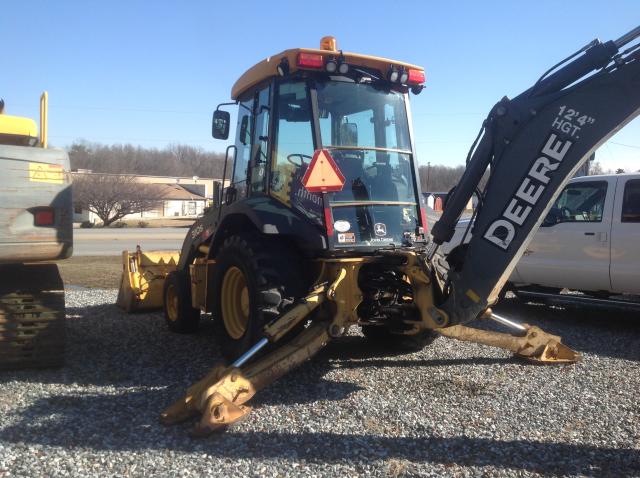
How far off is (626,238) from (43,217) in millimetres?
6630

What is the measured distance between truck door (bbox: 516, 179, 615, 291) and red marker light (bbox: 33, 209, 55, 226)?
636cm

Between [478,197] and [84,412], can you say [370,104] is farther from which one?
[84,412]

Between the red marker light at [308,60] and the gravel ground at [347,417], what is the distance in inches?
108

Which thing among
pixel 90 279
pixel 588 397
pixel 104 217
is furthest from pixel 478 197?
pixel 104 217

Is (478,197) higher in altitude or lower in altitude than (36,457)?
higher

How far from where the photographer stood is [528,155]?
4.66 metres

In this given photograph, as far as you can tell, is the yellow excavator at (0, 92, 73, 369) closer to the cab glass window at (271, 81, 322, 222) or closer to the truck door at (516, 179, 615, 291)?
the cab glass window at (271, 81, 322, 222)

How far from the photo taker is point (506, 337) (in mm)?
6152

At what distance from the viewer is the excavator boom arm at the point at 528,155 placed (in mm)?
4352

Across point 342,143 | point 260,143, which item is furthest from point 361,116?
point 260,143

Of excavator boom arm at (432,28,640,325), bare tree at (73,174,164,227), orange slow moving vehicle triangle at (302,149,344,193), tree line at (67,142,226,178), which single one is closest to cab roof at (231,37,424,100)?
orange slow moving vehicle triangle at (302,149,344,193)

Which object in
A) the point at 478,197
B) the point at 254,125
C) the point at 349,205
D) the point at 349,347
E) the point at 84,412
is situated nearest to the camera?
the point at 84,412

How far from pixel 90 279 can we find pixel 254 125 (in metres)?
9.05

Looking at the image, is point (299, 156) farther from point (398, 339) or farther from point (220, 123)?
point (398, 339)
